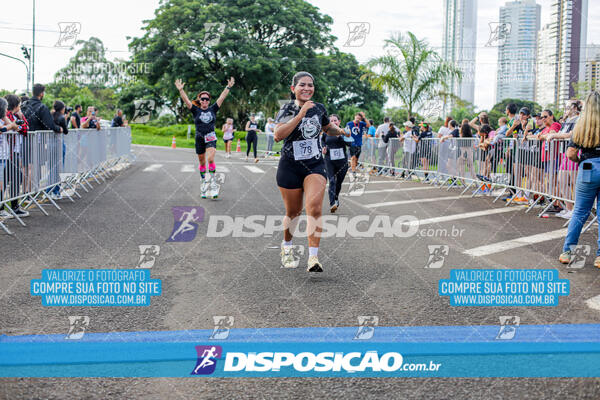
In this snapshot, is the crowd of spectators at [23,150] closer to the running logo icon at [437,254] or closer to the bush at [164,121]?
the running logo icon at [437,254]

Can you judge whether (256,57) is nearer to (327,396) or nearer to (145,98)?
(145,98)

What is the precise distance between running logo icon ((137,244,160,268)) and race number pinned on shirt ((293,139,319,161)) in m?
1.95

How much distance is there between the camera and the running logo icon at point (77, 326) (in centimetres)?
392

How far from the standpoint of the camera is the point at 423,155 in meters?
17.4

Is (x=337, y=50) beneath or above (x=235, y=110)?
above

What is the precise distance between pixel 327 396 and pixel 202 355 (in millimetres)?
773

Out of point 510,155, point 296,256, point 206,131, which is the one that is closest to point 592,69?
point 510,155

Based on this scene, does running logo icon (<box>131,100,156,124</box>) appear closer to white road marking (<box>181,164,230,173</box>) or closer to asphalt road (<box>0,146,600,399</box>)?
white road marking (<box>181,164,230,173</box>)

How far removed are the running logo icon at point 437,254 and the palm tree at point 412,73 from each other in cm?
2019

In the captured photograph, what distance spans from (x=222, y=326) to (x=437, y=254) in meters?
3.58

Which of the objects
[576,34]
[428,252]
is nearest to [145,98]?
[576,34]

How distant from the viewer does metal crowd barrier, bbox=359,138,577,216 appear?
1031 cm

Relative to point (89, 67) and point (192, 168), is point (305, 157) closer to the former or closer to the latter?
point (192, 168)

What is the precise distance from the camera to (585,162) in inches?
253
